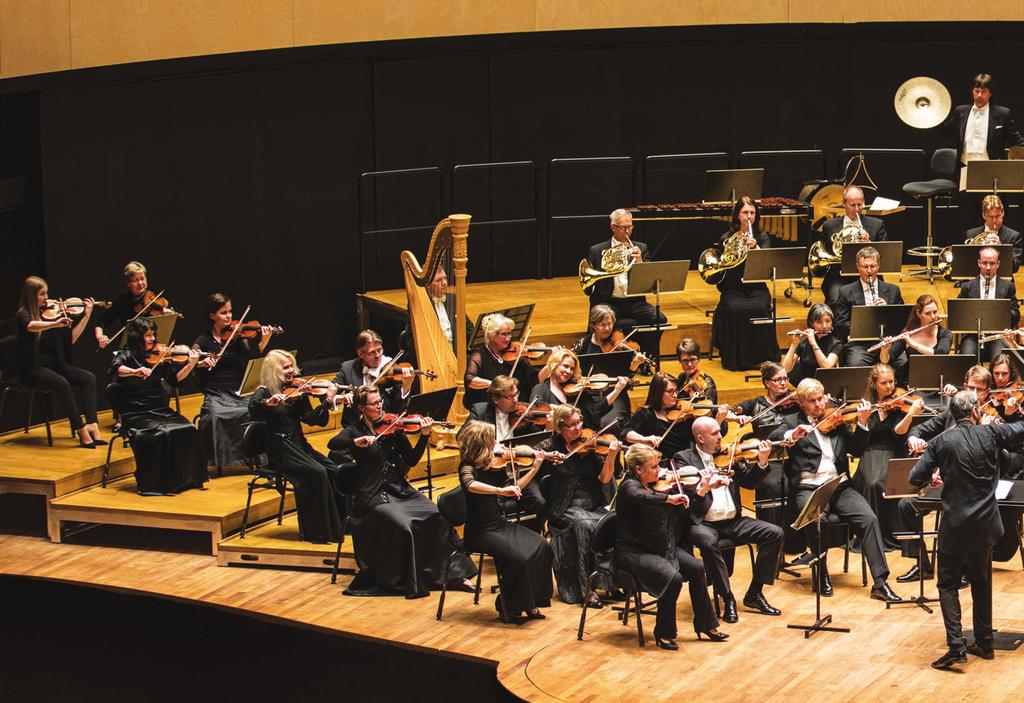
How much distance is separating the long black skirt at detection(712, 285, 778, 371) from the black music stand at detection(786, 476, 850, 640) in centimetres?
241

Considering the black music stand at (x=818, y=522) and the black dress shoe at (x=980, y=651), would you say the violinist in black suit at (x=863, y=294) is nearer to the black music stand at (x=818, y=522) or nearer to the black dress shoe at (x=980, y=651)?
the black music stand at (x=818, y=522)

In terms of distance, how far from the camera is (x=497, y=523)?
7.70 metres

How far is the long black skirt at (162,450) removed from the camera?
8883 mm

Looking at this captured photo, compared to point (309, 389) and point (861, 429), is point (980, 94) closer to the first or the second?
point (861, 429)

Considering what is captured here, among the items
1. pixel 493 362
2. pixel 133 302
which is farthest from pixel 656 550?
pixel 133 302

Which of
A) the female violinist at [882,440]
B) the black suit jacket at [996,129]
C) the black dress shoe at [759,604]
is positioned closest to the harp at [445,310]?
the black dress shoe at [759,604]

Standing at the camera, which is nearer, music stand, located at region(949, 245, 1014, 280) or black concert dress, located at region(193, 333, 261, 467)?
black concert dress, located at region(193, 333, 261, 467)

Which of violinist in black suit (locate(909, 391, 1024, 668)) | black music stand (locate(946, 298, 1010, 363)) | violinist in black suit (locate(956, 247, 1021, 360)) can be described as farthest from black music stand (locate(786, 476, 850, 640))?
violinist in black suit (locate(956, 247, 1021, 360))

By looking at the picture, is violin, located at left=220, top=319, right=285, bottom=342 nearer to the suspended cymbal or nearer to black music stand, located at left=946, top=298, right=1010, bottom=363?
black music stand, located at left=946, top=298, right=1010, bottom=363

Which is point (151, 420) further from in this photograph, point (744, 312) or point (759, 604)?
point (744, 312)

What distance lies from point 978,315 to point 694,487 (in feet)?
8.73

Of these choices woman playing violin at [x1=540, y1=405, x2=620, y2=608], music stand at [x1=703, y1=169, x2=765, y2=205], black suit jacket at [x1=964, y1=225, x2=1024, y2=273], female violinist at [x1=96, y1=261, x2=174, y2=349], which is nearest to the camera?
woman playing violin at [x1=540, y1=405, x2=620, y2=608]

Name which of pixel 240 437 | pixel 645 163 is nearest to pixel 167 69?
pixel 240 437

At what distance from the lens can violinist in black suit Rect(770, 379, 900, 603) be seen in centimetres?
795
